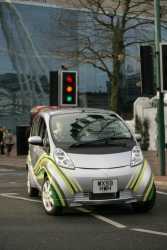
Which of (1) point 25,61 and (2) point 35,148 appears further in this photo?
(1) point 25,61

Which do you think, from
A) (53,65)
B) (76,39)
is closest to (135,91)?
(53,65)

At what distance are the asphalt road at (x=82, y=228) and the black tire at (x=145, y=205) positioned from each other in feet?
0.38

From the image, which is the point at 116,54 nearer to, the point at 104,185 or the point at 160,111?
the point at 160,111

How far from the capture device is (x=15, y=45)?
68.5m

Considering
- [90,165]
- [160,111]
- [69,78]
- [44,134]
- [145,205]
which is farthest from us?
[69,78]

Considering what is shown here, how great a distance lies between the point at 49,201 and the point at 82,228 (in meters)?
Result: 1.24

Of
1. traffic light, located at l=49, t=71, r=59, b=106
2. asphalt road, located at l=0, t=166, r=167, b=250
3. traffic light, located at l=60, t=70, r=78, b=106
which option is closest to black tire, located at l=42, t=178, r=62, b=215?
asphalt road, located at l=0, t=166, r=167, b=250

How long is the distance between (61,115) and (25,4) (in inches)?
2420

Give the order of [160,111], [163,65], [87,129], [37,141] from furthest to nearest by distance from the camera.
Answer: [160,111]
[163,65]
[37,141]
[87,129]

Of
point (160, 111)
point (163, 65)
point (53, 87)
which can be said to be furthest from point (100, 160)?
point (53, 87)

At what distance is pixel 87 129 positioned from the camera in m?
10.5

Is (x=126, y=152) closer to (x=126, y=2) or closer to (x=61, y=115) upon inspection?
(x=61, y=115)

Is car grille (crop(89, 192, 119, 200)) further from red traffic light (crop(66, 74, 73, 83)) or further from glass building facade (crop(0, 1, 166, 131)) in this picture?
glass building facade (crop(0, 1, 166, 131))

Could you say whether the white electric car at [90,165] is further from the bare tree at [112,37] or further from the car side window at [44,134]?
the bare tree at [112,37]
